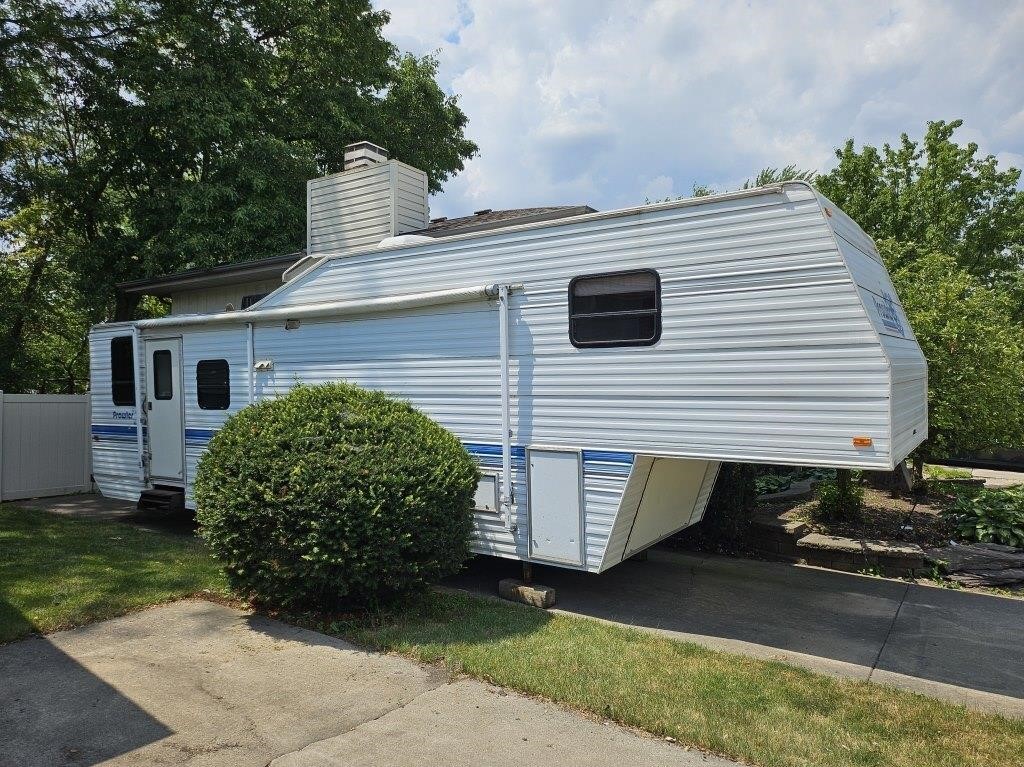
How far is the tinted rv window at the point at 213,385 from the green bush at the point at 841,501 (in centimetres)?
755

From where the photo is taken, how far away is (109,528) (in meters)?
9.20

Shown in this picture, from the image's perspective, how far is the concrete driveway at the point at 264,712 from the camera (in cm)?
372

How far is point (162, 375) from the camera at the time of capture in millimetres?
8930

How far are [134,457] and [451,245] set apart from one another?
5.57 meters

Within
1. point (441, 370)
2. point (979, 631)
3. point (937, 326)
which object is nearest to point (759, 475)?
point (937, 326)

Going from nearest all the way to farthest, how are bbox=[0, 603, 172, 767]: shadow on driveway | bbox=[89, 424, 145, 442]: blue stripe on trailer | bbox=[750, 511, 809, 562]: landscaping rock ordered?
bbox=[0, 603, 172, 767]: shadow on driveway → bbox=[750, 511, 809, 562]: landscaping rock → bbox=[89, 424, 145, 442]: blue stripe on trailer

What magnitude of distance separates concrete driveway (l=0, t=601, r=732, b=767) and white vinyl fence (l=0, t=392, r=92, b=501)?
7913 mm

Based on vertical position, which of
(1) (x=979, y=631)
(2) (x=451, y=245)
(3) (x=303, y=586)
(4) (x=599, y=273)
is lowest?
(1) (x=979, y=631)

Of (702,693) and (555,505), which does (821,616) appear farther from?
(555,505)

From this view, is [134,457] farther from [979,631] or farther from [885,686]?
[979,631]

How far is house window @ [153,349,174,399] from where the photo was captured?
8859mm

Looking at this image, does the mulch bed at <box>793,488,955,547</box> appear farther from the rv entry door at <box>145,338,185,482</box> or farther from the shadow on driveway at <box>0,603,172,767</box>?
the rv entry door at <box>145,338,185,482</box>

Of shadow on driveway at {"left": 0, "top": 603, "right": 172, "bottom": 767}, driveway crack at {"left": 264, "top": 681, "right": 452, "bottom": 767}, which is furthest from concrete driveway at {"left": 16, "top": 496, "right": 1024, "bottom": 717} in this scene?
shadow on driveway at {"left": 0, "top": 603, "right": 172, "bottom": 767}

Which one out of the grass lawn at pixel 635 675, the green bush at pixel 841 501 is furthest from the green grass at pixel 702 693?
the green bush at pixel 841 501
